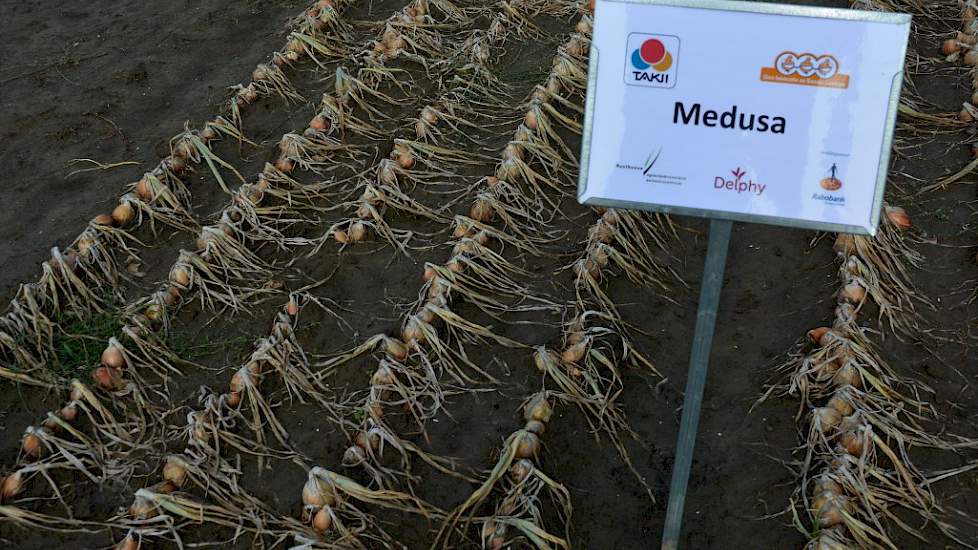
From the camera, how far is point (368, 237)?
4.45 m

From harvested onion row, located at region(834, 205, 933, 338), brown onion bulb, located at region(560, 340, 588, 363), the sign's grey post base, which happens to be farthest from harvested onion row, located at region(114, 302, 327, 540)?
harvested onion row, located at region(834, 205, 933, 338)

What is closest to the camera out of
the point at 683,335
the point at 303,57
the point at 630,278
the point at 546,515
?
the point at 546,515

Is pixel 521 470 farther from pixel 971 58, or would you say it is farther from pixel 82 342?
pixel 971 58

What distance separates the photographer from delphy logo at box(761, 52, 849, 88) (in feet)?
7.58

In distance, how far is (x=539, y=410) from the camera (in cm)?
340

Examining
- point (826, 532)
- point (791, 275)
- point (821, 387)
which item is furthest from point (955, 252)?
point (826, 532)

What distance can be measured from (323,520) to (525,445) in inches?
30.7

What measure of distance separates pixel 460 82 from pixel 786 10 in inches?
133

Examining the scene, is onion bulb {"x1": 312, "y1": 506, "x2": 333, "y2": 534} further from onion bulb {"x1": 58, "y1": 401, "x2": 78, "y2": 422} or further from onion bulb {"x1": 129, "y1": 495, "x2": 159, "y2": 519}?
onion bulb {"x1": 58, "y1": 401, "x2": 78, "y2": 422}

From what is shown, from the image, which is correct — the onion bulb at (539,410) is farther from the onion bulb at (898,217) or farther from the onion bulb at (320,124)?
the onion bulb at (320,124)

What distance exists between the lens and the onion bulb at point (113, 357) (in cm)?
372

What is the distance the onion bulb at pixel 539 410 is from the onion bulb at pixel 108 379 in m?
1.76

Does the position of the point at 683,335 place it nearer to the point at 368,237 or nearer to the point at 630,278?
the point at 630,278

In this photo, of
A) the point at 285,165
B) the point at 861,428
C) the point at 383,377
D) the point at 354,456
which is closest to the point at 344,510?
the point at 354,456
